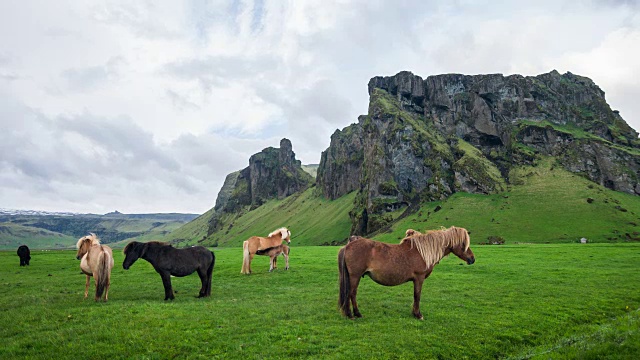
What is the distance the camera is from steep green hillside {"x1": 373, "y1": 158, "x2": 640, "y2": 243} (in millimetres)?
105125

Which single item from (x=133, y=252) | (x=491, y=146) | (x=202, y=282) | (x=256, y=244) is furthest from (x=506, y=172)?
(x=133, y=252)

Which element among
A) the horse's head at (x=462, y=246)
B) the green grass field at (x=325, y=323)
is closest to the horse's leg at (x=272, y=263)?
the green grass field at (x=325, y=323)

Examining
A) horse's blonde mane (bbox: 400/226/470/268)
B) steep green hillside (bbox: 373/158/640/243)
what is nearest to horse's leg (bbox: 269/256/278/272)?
horse's blonde mane (bbox: 400/226/470/268)

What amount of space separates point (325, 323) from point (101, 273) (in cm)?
1198

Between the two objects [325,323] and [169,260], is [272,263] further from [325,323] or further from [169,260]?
[325,323]

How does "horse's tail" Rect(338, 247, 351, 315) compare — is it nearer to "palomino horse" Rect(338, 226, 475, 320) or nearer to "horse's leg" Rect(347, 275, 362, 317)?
"palomino horse" Rect(338, 226, 475, 320)

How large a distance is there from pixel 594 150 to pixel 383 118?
105159 mm

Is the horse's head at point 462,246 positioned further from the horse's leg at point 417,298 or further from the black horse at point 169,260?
the black horse at point 169,260

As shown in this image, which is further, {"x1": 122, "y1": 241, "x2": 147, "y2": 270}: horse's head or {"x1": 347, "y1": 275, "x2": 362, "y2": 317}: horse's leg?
{"x1": 122, "y1": 241, "x2": 147, "y2": 270}: horse's head

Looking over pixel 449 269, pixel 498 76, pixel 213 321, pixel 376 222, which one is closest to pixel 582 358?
pixel 213 321

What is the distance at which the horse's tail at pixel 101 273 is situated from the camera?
16422 millimetres

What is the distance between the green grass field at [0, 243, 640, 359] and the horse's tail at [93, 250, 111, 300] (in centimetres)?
85

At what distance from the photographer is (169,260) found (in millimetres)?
17188

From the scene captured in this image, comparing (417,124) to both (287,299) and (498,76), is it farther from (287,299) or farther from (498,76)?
(287,299)
